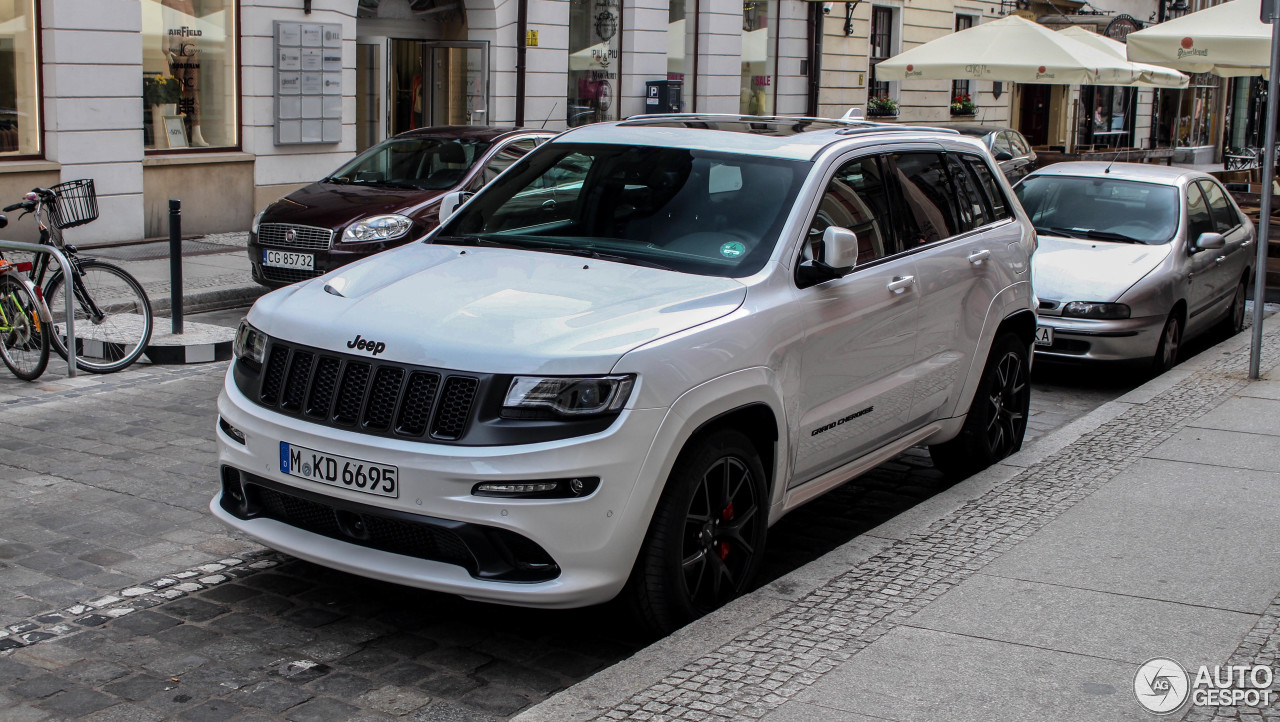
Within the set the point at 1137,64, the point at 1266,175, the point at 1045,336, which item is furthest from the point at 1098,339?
the point at 1137,64

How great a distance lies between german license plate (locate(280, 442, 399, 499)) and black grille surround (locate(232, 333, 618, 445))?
0.34 feet

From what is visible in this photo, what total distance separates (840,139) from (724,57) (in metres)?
19.4

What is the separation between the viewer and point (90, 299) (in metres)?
8.86

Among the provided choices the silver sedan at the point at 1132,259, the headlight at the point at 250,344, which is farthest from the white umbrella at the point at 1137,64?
the headlight at the point at 250,344

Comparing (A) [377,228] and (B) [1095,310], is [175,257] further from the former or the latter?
(B) [1095,310]

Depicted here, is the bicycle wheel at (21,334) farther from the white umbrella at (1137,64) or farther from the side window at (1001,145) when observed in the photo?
the white umbrella at (1137,64)

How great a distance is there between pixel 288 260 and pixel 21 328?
2890 millimetres

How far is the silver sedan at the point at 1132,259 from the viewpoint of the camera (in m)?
9.69

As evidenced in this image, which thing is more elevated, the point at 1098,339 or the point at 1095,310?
the point at 1095,310

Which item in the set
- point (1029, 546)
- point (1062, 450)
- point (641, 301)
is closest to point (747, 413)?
point (641, 301)

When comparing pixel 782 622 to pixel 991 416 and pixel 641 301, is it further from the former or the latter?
pixel 991 416

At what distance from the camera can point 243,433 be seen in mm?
4590

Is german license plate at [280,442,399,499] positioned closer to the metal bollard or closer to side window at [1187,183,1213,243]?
the metal bollard

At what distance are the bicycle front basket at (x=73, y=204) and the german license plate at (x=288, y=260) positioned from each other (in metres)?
1.97
